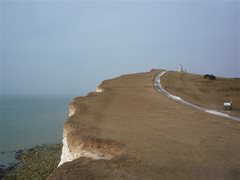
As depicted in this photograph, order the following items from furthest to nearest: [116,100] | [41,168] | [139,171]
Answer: [41,168] → [116,100] → [139,171]

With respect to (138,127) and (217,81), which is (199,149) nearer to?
(138,127)

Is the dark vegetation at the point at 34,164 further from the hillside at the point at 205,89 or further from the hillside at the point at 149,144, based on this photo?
the hillside at the point at 205,89

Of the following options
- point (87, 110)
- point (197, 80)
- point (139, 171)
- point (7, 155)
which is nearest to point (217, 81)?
point (197, 80)

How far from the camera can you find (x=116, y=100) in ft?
83.7

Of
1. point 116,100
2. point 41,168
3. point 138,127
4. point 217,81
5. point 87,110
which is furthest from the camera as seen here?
point 217,81

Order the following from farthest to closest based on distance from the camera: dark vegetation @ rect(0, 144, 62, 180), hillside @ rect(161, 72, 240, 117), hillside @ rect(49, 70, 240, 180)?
dark vegetation @ rect(0, 144, 62, 180) < hillside @ rect(161, 72, 240, 117) < hillside @ rect(49, 70, 240, 180)

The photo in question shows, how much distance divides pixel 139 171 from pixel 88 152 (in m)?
3.88

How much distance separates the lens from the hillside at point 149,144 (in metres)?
9.72

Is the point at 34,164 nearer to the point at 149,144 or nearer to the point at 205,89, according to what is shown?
the point at 205,89

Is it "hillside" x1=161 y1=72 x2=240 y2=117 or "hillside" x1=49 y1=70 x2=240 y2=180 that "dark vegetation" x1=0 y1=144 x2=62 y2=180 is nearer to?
"hillside" x1=49 y1=70 x2=240 y2=180

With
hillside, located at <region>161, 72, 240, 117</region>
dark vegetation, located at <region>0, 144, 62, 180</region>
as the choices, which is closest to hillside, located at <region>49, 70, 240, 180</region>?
hillside, located at <region>161, 72, 240, 117</region>

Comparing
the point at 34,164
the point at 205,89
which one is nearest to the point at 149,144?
the point at 205,89

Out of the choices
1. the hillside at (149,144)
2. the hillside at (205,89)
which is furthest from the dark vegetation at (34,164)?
the hillside at (205,89)

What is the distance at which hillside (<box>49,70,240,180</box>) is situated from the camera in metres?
9.72
